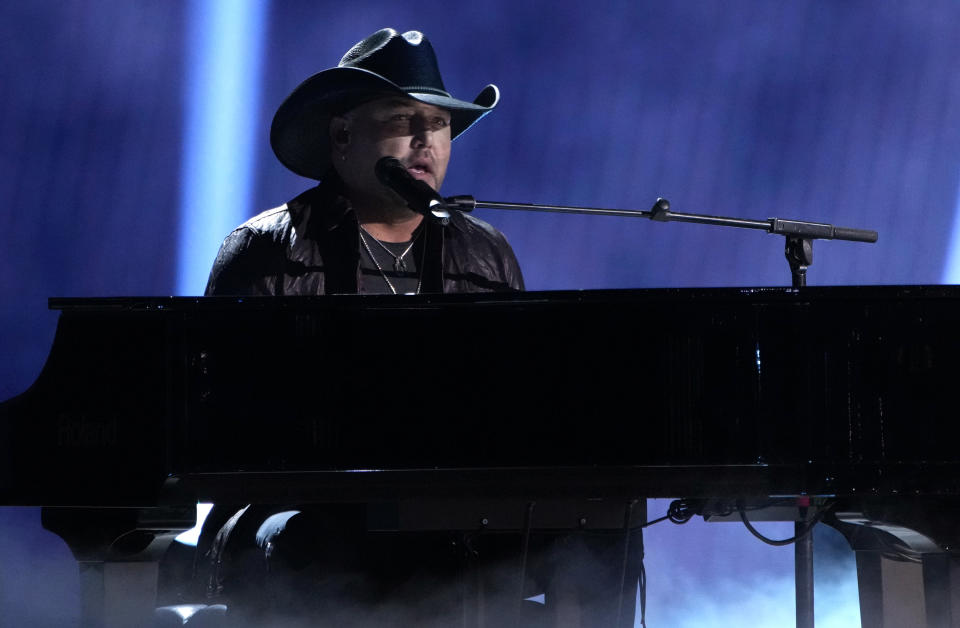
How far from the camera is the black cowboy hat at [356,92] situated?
2.86 m

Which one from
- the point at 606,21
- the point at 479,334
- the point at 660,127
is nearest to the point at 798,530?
the point at 479,334

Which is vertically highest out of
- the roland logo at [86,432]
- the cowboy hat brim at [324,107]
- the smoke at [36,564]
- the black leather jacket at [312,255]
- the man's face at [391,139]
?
the cowboy hat brim at [324,107]

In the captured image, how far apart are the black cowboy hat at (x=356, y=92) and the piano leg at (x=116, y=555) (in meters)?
1.32

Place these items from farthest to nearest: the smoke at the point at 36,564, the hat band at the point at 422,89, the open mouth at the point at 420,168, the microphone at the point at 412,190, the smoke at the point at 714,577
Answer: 1. the smoke at the point at 714,577
2. the smoke at the point at 36,564
3. the hat band at the point at 422,89
4. the open mouth at the point at 420,168
5. the microphone at the point at 412,190

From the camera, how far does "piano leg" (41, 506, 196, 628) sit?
1.87m

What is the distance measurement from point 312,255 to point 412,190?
26.8 inches

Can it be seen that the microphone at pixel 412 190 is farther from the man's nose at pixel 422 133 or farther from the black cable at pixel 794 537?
the black cable at pixel 794 537

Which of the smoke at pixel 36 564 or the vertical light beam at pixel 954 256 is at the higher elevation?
the vertical light beam at pixel 954 256

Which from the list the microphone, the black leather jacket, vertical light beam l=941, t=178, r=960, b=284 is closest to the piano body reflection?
the microphone

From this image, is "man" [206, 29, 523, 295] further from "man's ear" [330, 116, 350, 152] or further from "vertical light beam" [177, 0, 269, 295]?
"vertical light beam" [177, 0, 269, 295]

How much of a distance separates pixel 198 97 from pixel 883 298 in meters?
2.33

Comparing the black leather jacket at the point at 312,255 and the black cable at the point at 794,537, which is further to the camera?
the black leather jacket at the point at 312,255

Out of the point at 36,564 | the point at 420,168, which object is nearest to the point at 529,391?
the point at 420,168

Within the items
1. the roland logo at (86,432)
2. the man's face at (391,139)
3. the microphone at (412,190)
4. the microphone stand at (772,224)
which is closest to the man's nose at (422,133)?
the man's face at (391,139)
